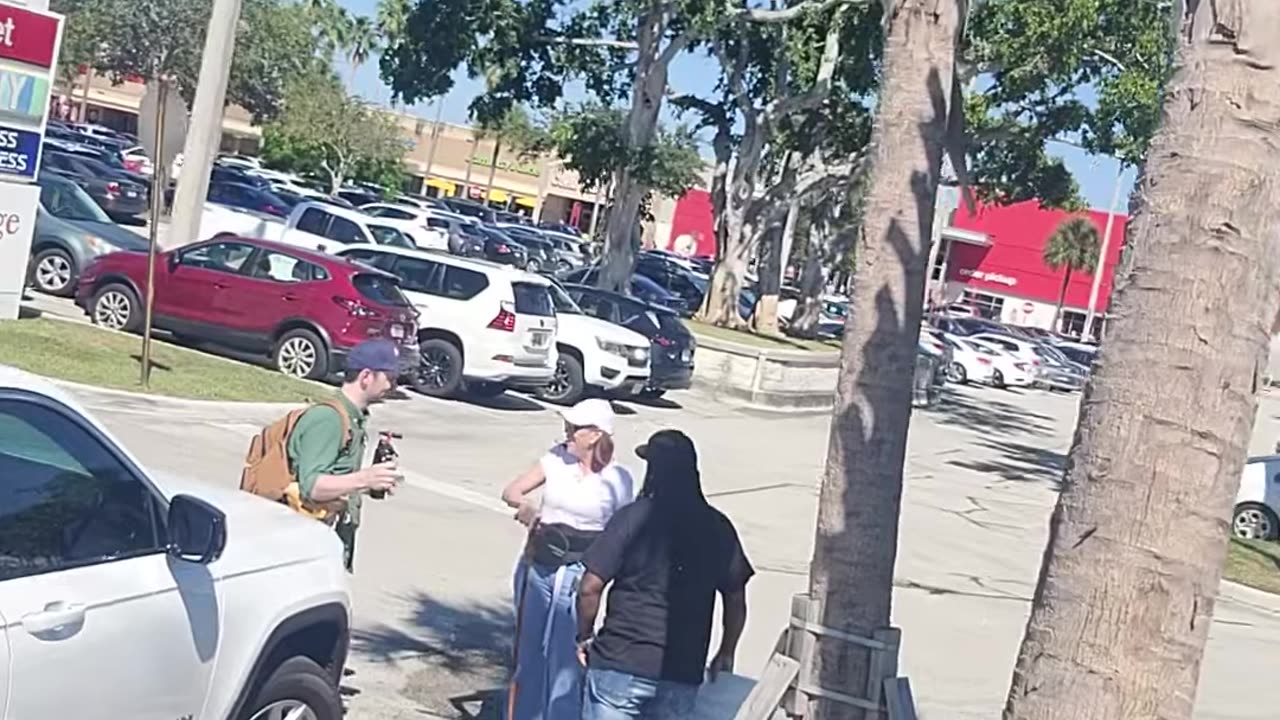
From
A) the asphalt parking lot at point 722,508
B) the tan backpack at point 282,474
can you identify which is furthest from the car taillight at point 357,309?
the tan backpack at point 282,474

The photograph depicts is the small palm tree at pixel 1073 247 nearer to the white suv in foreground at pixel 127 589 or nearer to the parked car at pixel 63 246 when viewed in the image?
the parked car at pixel 63 246

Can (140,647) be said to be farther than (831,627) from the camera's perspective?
No

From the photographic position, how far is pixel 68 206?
23141mm

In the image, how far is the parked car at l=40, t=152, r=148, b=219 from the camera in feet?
122

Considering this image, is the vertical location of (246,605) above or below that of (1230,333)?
below

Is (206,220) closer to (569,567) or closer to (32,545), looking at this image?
(569,567)

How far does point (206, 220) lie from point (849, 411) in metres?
25.9

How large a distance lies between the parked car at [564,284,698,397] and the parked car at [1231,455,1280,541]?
8.52m

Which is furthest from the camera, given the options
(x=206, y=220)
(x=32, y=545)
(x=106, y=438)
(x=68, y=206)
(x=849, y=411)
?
(x=206, y=220)

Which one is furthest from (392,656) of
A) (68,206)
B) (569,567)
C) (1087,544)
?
(68,206)

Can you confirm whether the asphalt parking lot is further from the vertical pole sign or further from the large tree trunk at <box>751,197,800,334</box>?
the large tree trunk at <box>751,197,800,334</box>

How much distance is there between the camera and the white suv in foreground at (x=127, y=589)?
4.30 meters

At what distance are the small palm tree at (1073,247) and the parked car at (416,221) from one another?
44149 millimetres

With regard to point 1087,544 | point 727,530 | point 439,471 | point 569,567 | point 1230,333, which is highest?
point 1230,333
